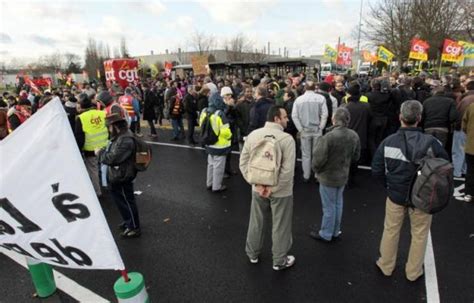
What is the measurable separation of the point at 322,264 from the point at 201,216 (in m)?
2.18

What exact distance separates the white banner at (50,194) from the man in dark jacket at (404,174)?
2824 millimetres

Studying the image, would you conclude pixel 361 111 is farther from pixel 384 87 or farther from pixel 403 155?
pixel 403 155

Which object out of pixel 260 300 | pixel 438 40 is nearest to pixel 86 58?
pixel 438 40

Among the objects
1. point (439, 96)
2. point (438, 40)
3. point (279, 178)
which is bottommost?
point (279, 178)

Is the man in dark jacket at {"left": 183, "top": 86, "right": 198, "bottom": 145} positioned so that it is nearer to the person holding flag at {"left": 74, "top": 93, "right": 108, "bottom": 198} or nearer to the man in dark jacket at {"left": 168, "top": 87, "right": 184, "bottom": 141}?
the man in dark jacket at {"left": 168, "top": 87, "right": 184, "bottom": 141}

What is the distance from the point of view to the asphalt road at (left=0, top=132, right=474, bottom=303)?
344 centimetres

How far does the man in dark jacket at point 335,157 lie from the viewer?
13.1ft

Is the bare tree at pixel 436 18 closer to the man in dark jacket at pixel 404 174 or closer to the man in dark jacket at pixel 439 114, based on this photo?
the man in dark jacket at pixel 439 114

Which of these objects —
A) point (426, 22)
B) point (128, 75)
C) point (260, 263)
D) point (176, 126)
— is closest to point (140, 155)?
point (260, 263)

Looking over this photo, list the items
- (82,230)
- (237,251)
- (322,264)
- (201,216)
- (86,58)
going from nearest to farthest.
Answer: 1. (82,230)
2. (322,264)
3. (237,251)
4. (201,216)
5. (86,58)

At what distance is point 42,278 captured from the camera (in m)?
3.29

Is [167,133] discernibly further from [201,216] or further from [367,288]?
[367,288]

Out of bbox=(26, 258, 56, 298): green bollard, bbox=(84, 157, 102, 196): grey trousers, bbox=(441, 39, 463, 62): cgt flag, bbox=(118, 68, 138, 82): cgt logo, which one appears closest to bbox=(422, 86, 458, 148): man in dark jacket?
bbox=(84, 157, 102, 196): grey trousers

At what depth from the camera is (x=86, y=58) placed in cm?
6994
